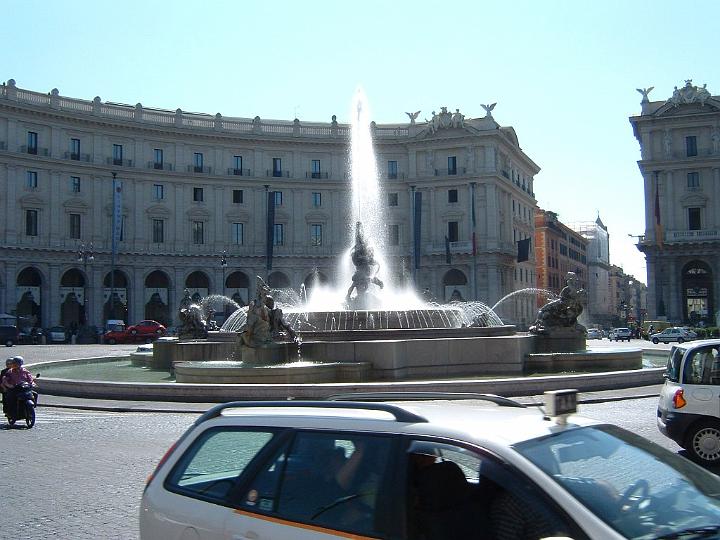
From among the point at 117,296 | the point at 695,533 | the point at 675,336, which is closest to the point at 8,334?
the point at 117,296

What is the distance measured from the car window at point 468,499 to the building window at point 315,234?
241 ft

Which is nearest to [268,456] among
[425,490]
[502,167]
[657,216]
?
[425,490]

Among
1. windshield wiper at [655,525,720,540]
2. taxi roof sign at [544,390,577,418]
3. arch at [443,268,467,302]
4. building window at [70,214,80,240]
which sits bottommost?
windshield wiper at [655,525,720,540]

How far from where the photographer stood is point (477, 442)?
3328 millimetres

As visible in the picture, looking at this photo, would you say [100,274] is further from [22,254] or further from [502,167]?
[502,167]

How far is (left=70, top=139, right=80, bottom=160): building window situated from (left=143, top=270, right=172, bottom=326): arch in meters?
12.0

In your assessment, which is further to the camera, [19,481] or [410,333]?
[410,333]

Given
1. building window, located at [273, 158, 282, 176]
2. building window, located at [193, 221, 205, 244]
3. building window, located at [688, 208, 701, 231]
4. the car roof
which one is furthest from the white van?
building window, located at [273, 158, 282, 176]

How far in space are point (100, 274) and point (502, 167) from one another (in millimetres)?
41233

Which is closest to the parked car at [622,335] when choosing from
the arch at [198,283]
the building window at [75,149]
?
the arch at [198,283]

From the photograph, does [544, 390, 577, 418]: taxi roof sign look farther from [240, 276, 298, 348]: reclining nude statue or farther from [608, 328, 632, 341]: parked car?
[608, 328, 632, 341]: parked car

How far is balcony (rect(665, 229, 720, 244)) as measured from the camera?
67.0 m

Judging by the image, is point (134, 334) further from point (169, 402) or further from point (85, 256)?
point (169, 402)

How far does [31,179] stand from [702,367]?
63.1 meters
